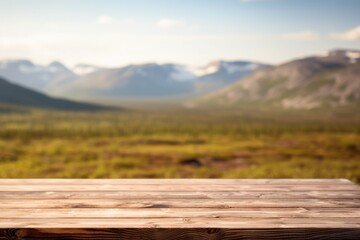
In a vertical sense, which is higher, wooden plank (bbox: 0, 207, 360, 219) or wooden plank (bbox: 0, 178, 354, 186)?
wooden plank (bbox: 0, 178, 354, 186)

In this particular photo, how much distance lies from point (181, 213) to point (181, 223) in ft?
0.74

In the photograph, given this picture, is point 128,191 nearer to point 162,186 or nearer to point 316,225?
point 162,186

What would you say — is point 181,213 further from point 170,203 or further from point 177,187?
point 177,187

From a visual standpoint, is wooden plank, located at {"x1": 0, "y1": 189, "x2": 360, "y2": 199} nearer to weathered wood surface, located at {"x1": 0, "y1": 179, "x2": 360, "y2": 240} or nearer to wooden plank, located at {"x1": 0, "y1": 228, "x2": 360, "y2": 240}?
weathered wood surface, located at {"x1": 0, "y1": 179, "x2": 360, "y2": 240}

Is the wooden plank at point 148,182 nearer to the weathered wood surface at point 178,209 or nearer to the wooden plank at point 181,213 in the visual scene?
the weathered wood surface at point 178,209

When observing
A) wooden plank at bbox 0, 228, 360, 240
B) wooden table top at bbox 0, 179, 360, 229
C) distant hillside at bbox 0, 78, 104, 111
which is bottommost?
wooden plank at bbox 0, 228, 360, 240

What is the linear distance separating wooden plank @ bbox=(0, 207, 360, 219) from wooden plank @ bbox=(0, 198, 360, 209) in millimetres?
90

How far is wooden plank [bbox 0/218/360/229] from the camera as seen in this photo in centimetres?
244

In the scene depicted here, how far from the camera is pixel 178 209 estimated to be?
9.34ft

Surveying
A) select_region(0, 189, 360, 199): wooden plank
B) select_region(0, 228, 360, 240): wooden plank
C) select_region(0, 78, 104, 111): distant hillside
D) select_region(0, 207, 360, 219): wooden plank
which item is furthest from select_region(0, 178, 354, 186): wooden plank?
select_region(0, 78, 104, 111): distant hillside

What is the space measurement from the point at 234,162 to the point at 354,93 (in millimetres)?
179510

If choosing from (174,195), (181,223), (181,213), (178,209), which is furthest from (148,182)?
(181,223)

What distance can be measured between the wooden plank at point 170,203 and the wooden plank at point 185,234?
0.48 metres

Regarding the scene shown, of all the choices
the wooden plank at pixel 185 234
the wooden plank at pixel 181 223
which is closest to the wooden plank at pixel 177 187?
the wooden plank at pixel 181 223
